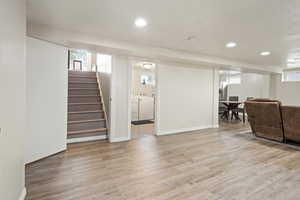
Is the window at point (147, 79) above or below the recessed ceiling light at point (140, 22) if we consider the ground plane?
below

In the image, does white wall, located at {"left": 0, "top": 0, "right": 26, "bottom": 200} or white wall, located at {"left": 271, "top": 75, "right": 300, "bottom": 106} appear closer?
white wall, located at {"left": 0, "top": 0, "right": 26, "bottom": 200}

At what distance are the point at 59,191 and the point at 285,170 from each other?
315 centimetres

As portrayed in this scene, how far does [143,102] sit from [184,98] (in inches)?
78.2

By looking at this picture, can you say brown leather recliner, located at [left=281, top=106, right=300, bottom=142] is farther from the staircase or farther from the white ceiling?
the staircase

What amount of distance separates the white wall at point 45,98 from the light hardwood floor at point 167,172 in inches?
10.4

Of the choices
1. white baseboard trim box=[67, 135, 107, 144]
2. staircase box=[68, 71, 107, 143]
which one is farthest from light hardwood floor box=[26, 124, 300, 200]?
staircase box=[68, 71, 107, 143]

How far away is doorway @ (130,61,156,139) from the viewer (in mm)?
5243

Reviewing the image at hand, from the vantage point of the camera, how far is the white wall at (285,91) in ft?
23.4

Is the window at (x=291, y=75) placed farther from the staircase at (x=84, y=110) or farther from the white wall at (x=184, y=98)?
the staircase at (x=84, y=110)

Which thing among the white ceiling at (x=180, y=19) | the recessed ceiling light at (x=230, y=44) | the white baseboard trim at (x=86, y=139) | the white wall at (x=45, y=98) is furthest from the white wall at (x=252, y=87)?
the white wall at (x=45, y=98)

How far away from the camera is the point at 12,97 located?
1.49 metres

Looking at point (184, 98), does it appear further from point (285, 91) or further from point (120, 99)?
point (285, 91)

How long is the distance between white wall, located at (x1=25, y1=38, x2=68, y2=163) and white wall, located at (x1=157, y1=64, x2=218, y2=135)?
2.38 meters

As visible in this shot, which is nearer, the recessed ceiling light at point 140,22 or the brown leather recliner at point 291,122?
the recessed ceiling light at point 140,22
